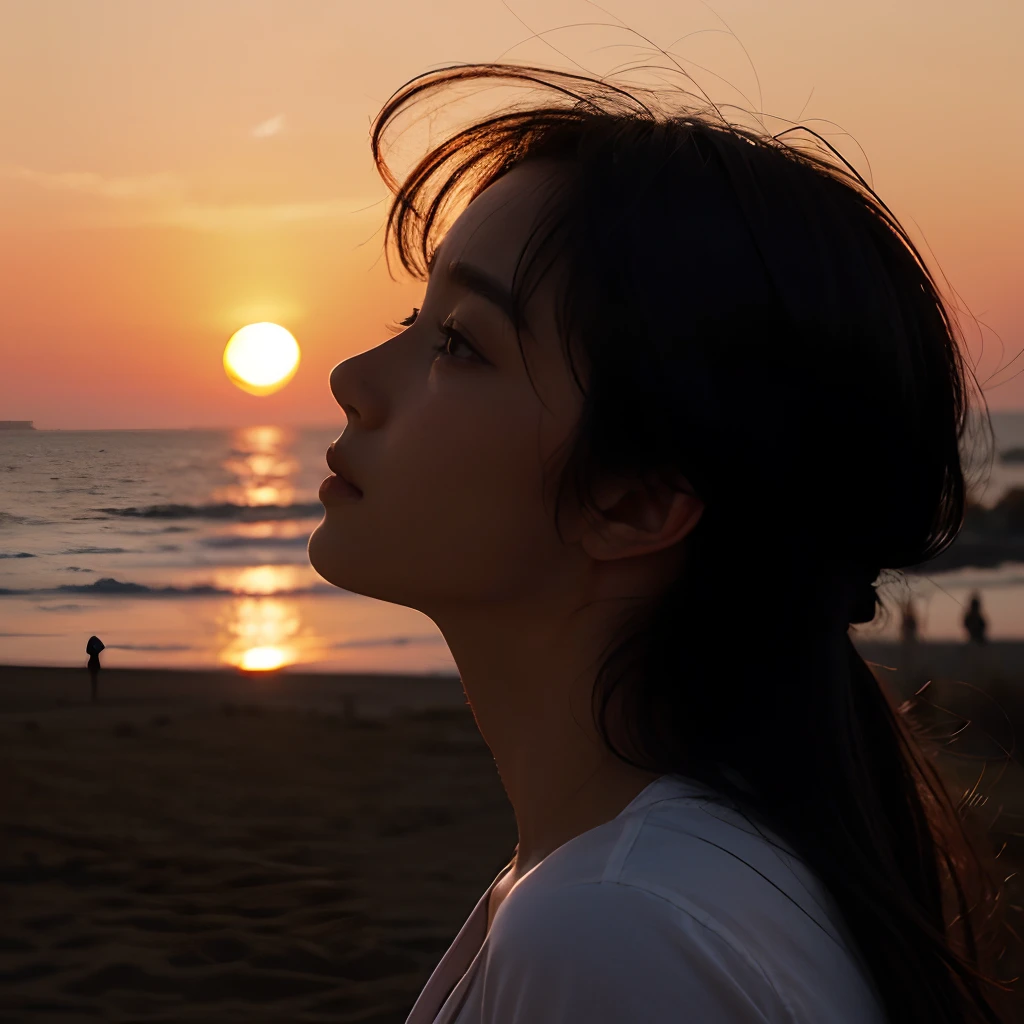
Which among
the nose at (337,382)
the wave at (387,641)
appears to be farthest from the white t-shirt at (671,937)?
the wave at (387,641)

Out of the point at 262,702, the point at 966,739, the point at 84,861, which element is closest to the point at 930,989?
the point at 84,861

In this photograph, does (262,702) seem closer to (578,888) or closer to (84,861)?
(84,861)

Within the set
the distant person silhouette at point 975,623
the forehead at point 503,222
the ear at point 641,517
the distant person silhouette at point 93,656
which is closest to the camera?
the ear at point 641,517

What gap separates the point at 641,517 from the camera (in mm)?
1255

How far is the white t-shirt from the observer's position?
873mm

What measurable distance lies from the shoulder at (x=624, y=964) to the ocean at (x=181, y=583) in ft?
11.9

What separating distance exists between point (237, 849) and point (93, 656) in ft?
16.6

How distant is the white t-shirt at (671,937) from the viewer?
34.4 inches

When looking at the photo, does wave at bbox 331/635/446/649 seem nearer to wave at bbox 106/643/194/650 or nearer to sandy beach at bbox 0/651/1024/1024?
wave at bbox 106/643/194/650

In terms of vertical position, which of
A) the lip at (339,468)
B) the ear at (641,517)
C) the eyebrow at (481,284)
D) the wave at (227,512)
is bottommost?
the wave at (227,512)

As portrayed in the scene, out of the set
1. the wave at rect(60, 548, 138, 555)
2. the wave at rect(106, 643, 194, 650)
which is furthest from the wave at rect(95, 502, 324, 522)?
the wave at rect(106, 643, 194, 650)

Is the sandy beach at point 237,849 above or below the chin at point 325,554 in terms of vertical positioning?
below

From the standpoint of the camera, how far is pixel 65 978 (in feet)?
14.8

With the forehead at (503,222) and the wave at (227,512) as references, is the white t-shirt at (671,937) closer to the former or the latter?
the forehead at (503,222)
